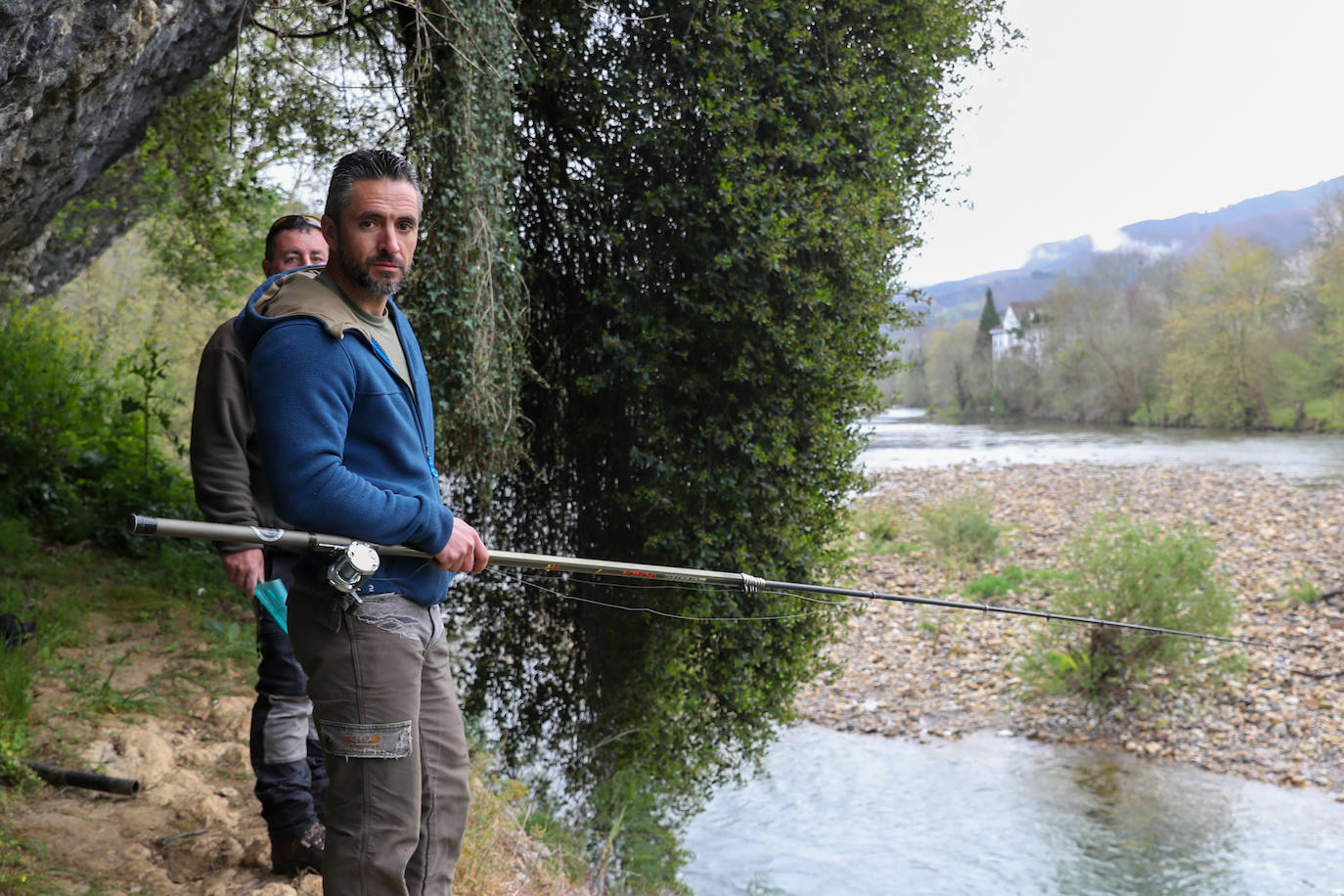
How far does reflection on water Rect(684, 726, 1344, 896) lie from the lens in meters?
7.18

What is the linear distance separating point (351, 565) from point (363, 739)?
1.05 ft

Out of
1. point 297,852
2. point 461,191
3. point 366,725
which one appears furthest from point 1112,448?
point 366,725

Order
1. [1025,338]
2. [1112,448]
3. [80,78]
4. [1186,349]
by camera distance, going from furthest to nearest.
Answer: [1025,338] → [1186,349] → [1112,448] → [80,78]

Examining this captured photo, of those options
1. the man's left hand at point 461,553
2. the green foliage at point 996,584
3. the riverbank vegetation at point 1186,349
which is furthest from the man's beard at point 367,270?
the riverbank vegetation at point 1186,349

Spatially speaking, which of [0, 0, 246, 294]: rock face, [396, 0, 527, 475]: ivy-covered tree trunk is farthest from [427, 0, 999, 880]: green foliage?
[0, 0, 246, 294]: rock face

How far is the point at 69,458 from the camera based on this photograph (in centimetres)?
673

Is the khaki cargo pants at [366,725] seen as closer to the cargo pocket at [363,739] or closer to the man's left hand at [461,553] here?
the cargo pocket at [363,739]

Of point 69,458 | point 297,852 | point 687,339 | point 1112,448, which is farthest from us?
point 1112,448

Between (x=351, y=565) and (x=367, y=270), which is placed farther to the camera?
(x=367, y=270)

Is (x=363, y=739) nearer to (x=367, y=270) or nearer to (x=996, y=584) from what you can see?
(x=367, y=270)

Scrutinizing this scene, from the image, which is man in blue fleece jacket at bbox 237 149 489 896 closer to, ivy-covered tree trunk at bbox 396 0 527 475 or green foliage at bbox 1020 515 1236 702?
ivy-covered tree trunk at bbox 396 0 527 475

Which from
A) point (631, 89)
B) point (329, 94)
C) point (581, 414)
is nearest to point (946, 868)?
point (581, 414)

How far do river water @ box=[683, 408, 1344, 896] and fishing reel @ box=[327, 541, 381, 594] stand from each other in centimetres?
487

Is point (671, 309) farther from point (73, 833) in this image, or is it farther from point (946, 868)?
point (946, 868)
